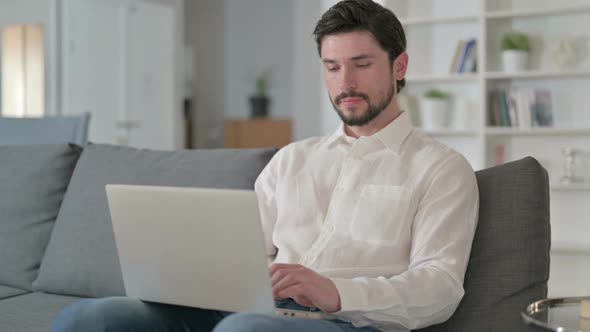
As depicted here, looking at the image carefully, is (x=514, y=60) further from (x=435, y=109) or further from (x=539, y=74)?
(x=435, y=109)

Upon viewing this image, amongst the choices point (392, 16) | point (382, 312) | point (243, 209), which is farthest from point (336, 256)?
point (392, 16)

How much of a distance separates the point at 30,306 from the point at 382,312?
108 cm

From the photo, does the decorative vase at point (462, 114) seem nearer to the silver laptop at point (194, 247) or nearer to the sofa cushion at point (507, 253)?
the sofa cushion at point (507, 253)

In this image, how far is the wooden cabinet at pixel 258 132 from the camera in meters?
8.52

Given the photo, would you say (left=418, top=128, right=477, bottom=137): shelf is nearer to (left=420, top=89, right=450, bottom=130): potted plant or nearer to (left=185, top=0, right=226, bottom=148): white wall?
(left=420, top=89, right=450, bottom=130): potted plant

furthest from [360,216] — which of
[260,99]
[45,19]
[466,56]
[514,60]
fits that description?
[260,99]

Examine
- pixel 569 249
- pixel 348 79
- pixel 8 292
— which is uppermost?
pixel 348 79

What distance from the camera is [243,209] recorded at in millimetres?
1351

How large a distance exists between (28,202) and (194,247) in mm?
1256

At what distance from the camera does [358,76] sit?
1847 mm

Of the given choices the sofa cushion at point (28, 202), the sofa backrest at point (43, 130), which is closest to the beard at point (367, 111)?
the sofa cushion at point (28, 202)

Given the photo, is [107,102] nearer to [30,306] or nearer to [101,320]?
[30,306]

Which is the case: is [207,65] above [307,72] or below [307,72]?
above

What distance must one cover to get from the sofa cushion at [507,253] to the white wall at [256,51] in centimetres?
713
